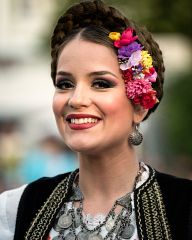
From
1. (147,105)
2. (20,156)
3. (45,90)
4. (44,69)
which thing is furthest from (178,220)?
(44,69)

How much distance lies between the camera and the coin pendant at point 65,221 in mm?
4926

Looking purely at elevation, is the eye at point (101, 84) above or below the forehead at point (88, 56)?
below

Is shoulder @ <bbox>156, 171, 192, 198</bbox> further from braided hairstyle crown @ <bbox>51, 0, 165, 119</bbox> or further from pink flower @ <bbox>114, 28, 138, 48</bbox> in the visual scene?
pink flower @ <bbox>114, 28, 138, 48</bbox>

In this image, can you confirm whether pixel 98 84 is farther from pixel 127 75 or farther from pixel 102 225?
pixel 102 225

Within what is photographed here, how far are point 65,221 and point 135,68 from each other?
0.83 meters

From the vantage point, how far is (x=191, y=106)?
48.2ft

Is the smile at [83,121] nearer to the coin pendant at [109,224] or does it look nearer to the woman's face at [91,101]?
the woman's face at [91,101]

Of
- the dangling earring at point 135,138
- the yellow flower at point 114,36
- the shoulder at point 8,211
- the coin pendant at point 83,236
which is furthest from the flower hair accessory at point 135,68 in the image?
the shoulder at point 8,211

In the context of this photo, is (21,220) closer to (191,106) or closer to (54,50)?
(54,50)

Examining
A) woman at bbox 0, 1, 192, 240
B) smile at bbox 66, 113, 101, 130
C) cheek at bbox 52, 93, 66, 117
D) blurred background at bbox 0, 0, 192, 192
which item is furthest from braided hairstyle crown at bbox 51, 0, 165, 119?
blurred background at bbox 0, 0, 192, 192

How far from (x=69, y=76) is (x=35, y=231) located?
0.79 m

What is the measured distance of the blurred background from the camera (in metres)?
11.8

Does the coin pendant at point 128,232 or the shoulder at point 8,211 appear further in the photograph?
the shoulder at point 8,211

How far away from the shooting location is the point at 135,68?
4945 mm
